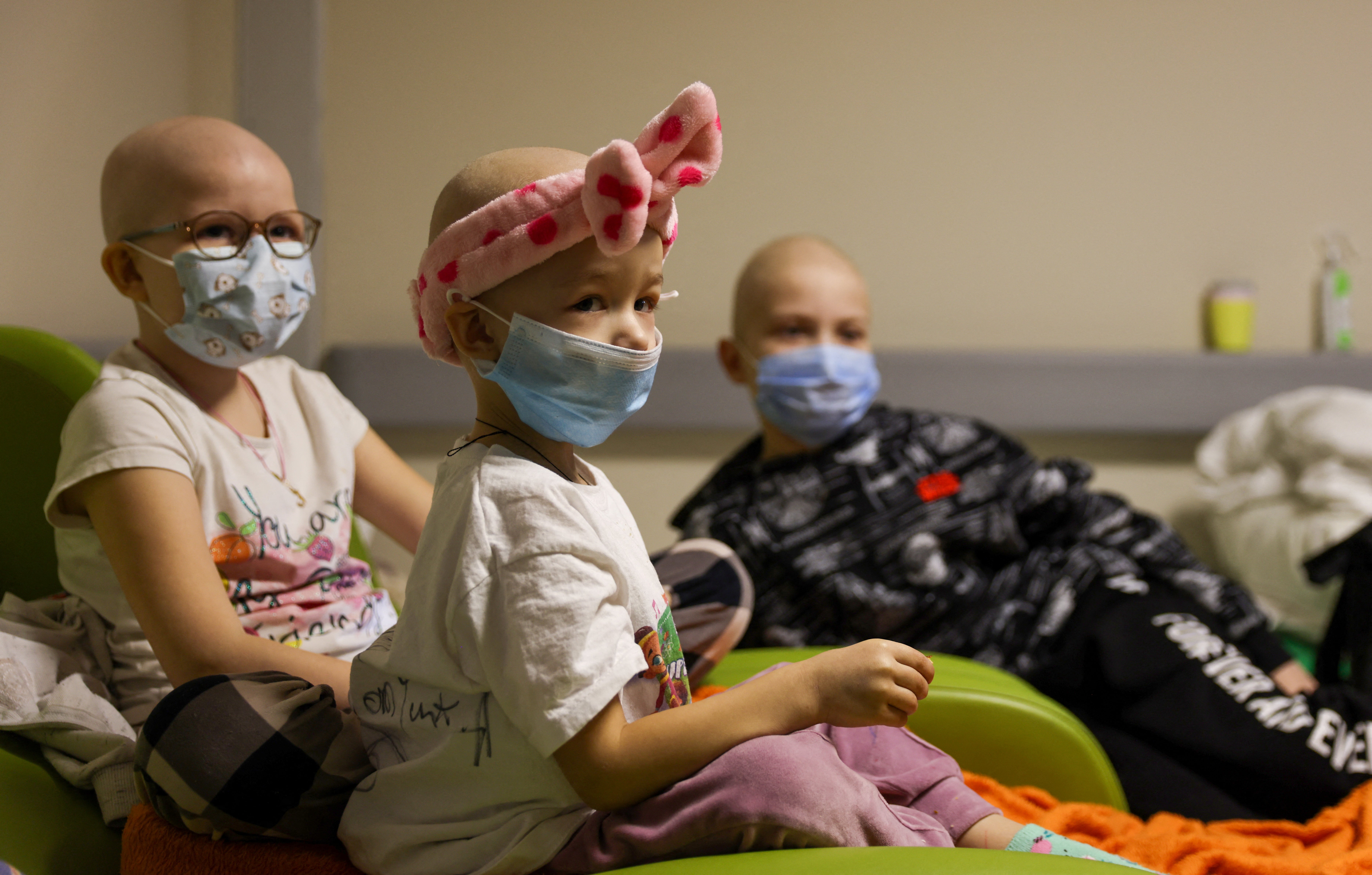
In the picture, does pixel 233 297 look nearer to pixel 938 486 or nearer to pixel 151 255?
pixel 151 255

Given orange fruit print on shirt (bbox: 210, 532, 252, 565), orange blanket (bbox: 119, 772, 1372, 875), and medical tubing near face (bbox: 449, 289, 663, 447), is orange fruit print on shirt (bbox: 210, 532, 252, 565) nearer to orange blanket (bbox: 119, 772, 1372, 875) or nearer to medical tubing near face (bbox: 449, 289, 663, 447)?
orange blanket (bbox: 119, 772, 1372, 875)

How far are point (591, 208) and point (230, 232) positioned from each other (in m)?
0.74

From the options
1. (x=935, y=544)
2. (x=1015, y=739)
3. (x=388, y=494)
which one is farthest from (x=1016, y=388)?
(x=388, y=494)

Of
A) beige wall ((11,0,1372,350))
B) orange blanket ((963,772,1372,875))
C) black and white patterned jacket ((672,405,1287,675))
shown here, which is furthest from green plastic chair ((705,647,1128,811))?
beige wall ((11,0,1372,350))

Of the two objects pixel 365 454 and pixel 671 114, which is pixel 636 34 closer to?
pixel 365 454

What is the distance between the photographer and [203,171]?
1.37 meters

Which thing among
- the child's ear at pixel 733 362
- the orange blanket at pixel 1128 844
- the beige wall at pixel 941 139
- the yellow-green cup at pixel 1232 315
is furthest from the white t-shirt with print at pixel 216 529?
the yellow-green cup at pixel 1232 315

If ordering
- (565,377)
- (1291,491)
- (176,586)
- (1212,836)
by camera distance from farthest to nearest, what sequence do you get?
(1291,491) → (1212,836) → (176,586) → (565,377)

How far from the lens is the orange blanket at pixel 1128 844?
1014 mm

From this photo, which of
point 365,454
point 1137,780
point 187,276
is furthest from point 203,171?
point 1137,780

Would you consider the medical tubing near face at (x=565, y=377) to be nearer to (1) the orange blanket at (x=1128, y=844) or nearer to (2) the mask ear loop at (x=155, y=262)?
(1) the orange blanket at (x=1128, y=844)

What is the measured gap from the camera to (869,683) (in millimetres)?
902

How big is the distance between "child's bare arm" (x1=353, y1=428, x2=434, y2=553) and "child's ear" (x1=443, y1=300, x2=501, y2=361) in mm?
696

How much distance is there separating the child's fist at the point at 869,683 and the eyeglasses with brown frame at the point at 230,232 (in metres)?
0.95
